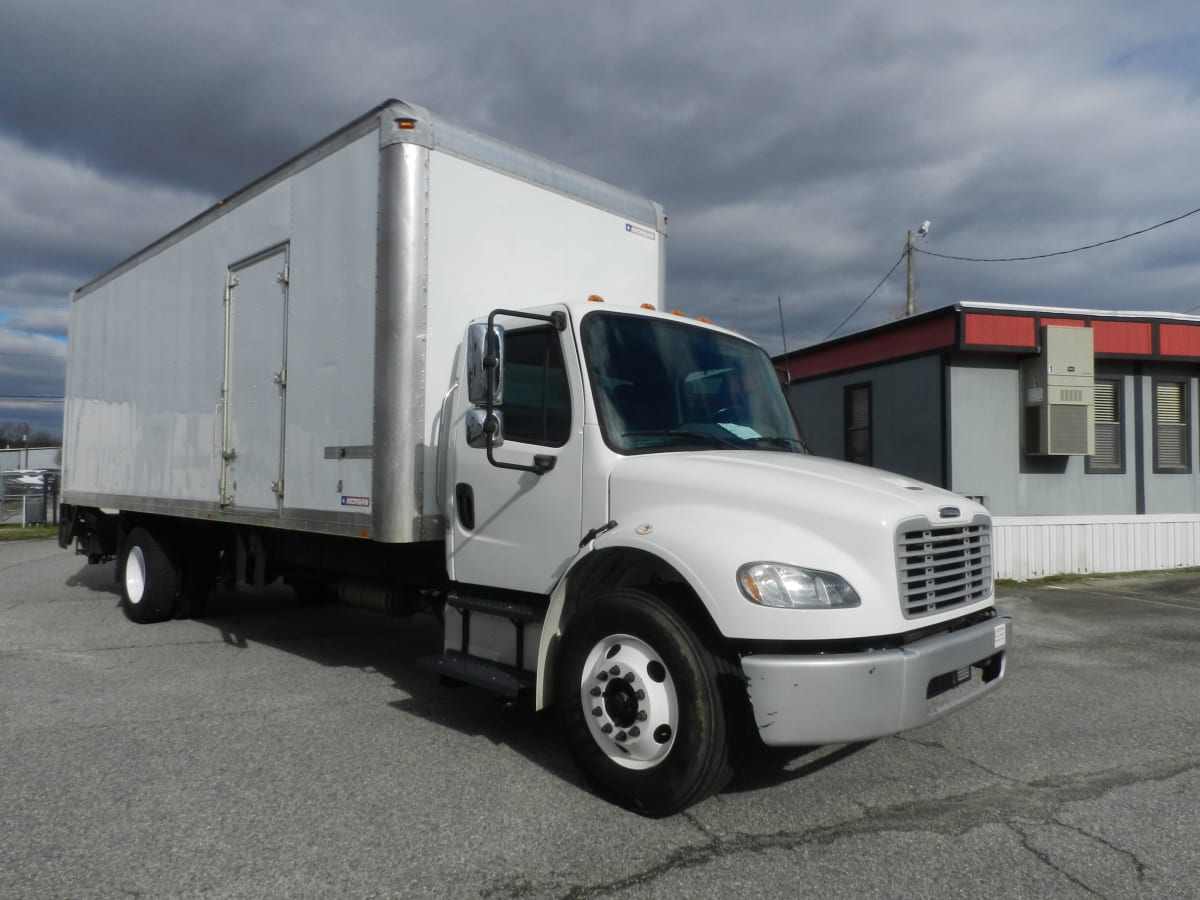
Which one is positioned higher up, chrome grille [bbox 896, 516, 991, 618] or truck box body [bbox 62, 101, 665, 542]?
truck box body [bbox 62, 101, 665, 542]

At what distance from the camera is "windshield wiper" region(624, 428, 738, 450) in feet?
15.2

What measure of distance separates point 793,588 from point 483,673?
6.39 ft

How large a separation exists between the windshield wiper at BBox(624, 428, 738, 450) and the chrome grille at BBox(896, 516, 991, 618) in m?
1.14

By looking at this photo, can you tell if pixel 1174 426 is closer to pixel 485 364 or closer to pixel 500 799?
pixel 485 364

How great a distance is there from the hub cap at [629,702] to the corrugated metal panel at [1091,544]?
9.81m

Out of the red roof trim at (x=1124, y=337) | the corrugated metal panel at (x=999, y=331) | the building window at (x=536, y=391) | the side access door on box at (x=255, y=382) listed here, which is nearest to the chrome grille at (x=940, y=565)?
the building window at (x=536, y=391)

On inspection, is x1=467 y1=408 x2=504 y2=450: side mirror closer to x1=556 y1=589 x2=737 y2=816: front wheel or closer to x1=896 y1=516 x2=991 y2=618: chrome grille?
x1=556 y1=589 x2=737 y2=816: front wheel

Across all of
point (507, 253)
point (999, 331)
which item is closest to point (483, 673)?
point (507, 253)

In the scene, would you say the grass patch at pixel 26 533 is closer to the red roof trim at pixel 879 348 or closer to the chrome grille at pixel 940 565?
the red roof trim at pixel 879 348

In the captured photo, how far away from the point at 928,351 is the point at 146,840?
12.9 meters

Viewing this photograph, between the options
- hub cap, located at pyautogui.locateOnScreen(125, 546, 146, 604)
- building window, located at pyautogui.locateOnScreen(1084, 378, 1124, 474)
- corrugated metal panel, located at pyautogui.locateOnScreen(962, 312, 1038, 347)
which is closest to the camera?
hub cap, located at pyautogui.locateOnScreen(125, 546, 146, 604)

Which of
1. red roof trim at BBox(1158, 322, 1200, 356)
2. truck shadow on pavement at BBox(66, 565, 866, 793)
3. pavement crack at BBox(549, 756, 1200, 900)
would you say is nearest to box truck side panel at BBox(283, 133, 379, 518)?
truck shadow on pavement at BBox(66, 565, 866, 793)

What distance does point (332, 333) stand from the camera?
19.3 feet

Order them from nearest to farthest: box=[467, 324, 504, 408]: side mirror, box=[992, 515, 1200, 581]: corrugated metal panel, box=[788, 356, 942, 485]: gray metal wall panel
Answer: box=[467, 324, 504, 408]: side mirror
box=[992, 515, 1200, 581]: corrugated metal panel
box=[788, 356, 942, 485]: gray metal wall panel
